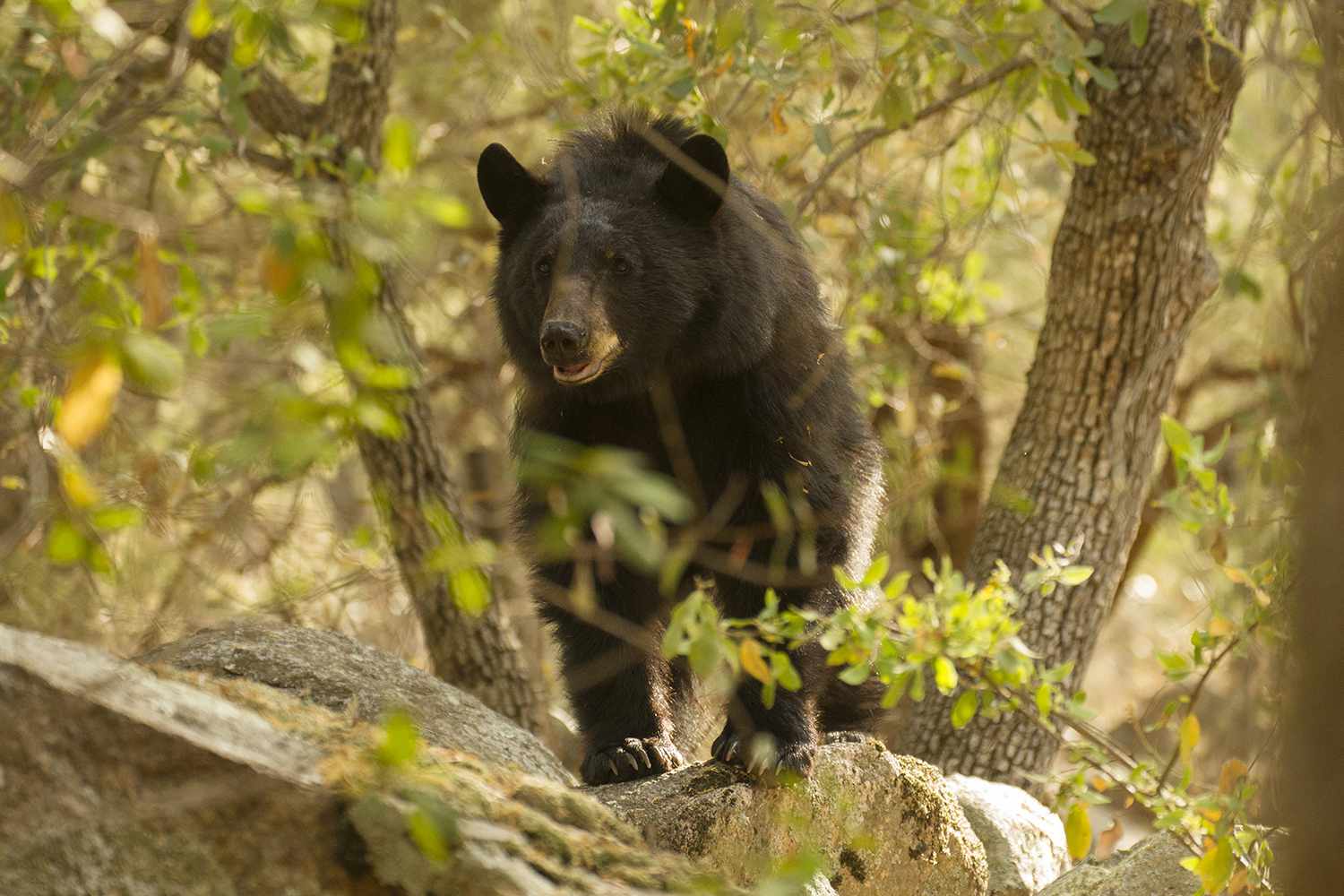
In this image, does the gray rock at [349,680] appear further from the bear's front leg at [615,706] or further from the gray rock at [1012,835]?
the gray rock at [1012,835]

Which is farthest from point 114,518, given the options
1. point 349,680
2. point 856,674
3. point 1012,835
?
point 1012,835

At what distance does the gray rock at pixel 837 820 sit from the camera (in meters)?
4.03

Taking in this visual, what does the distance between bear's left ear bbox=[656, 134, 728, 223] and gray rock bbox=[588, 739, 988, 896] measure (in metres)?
1.87

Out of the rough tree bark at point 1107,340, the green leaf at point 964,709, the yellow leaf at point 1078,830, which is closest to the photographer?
the green leaf at point 964,709

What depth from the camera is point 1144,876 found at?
4.44 m

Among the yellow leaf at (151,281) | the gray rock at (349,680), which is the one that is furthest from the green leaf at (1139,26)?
the yellow leaf at (151,281)

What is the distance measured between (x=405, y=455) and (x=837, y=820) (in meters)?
2.75

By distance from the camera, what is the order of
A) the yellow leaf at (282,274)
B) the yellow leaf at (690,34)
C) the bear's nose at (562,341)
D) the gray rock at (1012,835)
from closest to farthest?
1. the yellow leaf at (282,274)
2. the bear's nose at (562,341)
3. the gray rock at (1012,835)
4. the yellow leaf at (690,34)

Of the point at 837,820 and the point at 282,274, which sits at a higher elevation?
the point at 282,274

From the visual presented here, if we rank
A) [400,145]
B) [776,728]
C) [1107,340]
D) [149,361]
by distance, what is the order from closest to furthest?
[149,361]
[400,145]
[776,728]
[1107,340]

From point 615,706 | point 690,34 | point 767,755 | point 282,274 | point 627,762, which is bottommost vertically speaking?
point 627,762

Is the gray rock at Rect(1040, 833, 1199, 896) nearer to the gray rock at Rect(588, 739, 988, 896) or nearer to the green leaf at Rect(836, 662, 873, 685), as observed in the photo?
the gray rock at Rect(588, 739, 988, 896)

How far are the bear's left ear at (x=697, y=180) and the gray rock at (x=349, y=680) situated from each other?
1820 millimetres

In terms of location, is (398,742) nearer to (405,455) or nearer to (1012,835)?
(1012,835)
